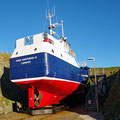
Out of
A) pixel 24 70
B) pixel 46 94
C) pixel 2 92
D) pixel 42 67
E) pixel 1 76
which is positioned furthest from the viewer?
pixel 1 76

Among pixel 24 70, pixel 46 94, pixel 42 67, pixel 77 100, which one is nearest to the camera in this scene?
pixel 42 67

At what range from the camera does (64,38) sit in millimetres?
19891

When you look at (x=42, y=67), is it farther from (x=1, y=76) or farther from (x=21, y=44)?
(x=1, y=76)

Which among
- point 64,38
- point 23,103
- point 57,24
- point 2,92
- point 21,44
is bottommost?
point 23,103

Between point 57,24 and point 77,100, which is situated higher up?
point 57,24

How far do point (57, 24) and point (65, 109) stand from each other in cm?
1070

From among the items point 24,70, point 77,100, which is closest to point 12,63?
point 24,70

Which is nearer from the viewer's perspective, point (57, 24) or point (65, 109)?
point (65, 109)

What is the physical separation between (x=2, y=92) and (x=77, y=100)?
379 inches

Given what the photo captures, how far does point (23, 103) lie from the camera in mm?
18781

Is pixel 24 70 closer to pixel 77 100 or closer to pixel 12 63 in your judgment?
pixel 12 63

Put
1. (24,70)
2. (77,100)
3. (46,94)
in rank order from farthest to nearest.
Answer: (77,100)
(46,94)
(24,70)

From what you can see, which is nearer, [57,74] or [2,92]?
[57,74]

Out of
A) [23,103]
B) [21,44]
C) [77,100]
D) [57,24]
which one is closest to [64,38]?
[57,24]
